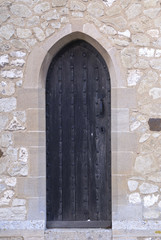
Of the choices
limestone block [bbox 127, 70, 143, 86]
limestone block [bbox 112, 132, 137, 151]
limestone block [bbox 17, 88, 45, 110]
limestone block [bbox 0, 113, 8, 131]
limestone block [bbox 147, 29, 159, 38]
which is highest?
limestone block [bbox 147, 29, 159, 38]

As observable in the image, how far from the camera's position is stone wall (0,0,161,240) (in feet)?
15.7

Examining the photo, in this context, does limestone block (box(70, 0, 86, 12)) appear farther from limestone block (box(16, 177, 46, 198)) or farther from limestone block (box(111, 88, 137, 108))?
limestone block (box(16, 177, 46, 198))

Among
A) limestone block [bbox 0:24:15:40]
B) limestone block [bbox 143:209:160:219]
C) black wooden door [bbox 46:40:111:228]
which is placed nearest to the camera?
limestone block [bbox 143:209:160:219]

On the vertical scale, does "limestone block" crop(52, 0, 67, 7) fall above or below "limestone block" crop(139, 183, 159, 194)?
above

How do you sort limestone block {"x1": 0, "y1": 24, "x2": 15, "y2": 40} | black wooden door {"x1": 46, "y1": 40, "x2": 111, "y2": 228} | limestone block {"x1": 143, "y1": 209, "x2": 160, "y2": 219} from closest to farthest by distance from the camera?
limestone block {"x1": 143, "y1": 209, "x2": 160, "y2": 219}
limestone block {"x1": 0, "y1": 24, "x2": 15, "y2": 40}
black wooden door {"x1": 46, "y1": 40, "x2": 111, "y2": 228}

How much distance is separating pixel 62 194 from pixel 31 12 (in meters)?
2.28

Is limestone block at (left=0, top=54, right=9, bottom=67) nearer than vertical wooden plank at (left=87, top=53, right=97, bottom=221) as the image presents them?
Yes

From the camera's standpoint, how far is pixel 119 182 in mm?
4801

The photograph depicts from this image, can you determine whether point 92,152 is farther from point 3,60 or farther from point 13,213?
point 3,60

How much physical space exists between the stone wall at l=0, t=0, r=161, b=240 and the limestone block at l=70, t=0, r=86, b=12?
0.04 ft

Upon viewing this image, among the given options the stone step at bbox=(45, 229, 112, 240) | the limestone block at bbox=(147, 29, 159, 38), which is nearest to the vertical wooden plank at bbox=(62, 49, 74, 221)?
the stone step at bbox=(45, 229, 112, 240)

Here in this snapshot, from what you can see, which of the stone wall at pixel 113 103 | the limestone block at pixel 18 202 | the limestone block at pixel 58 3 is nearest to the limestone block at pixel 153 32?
the stone wall at pixel 113 103

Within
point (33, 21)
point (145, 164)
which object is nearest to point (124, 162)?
point (145, 164)

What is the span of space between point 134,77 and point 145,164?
3.45ft
